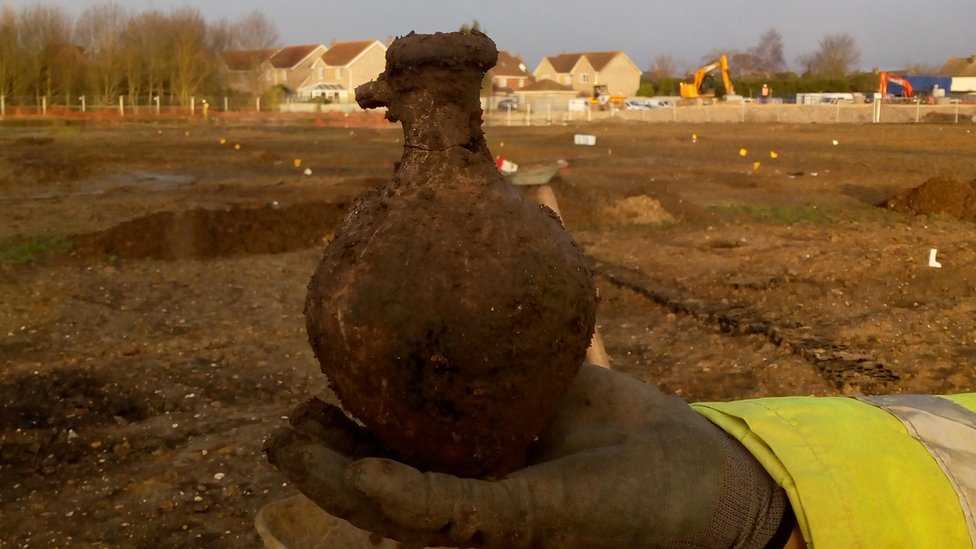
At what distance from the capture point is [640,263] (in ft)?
33.8

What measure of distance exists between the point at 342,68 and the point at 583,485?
88263 mm

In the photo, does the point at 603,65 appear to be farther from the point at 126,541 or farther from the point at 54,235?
the point at 126,541

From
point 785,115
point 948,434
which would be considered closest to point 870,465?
point 948,434

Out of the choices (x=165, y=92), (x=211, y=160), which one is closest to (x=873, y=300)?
(x=211, y=160)

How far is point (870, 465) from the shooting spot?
7.64 ft

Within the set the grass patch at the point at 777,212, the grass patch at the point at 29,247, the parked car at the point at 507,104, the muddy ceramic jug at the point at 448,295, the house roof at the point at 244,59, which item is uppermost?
the house roof at the point at 244,59

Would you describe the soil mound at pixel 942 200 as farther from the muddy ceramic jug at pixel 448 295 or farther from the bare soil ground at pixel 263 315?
the muddy ceramic jug at pixel 448 295

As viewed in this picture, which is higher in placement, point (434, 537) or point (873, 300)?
point (434, 537)

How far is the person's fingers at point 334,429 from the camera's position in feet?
6.64

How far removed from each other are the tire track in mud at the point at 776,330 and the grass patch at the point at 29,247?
6524mm

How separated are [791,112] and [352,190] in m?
37.2

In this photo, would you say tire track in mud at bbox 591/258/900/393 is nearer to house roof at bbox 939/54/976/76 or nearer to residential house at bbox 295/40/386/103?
residential house at bbox 295/40/386/103

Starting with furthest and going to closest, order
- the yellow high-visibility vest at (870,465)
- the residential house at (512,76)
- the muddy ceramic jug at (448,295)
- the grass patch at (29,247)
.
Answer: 1. the residential house at (512,76)
2. the grass patch at (29,247)
3. the yellow high-visibility vest at (870,465)
4. the muddy ceramic jug at (448,295)

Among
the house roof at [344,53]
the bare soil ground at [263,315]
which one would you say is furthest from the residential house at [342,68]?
the bare soil ground at [263,315]
